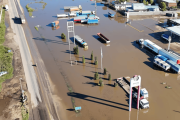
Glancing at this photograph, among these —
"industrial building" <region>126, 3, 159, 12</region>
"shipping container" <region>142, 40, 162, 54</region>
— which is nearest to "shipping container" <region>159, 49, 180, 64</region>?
"shipping container" <region>142, 40, 162, 54</region>

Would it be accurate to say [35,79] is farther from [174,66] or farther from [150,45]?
[150,45]

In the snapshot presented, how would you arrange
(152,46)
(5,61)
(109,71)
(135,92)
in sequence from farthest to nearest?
(152,46) → (5,61) → (109,71) → (135,92)

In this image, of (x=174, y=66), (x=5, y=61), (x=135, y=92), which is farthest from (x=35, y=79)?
(x=174, y=66)

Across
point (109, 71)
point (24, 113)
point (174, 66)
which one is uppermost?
point (174, 66)

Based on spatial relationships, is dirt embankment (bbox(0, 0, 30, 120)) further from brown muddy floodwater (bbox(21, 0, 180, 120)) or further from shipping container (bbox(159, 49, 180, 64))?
shipping container (bbox(159, 49, 180, 64))

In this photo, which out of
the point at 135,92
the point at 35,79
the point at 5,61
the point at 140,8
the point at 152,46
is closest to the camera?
the point at 135,92

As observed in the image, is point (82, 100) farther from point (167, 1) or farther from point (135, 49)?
point (167, 1)

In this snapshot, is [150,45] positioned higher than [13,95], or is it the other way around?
[150,45]
